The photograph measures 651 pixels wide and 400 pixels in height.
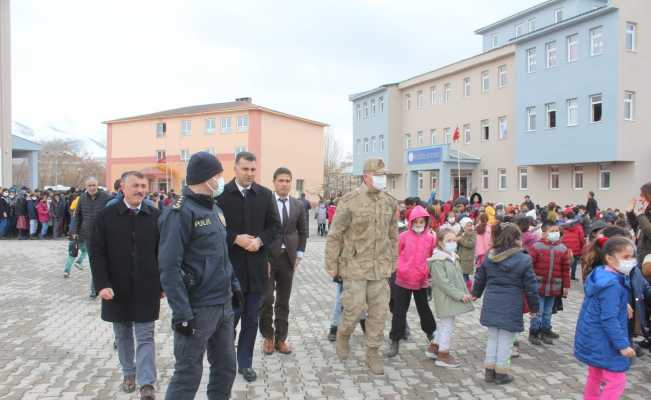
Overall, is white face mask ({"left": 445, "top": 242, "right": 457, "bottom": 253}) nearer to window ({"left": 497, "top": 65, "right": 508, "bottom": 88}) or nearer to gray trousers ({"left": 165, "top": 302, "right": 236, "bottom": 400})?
gray trousers ({"left": 165, "top": 302, "right": 236, "bottom": 400})

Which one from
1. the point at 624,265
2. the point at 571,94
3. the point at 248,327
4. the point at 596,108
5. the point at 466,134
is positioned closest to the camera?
the point at 624,265

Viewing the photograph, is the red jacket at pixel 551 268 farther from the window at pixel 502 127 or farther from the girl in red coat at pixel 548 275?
the window at pixel 502 127

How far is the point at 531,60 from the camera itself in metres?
33.4

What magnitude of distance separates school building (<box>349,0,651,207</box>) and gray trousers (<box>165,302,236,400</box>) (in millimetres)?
27763

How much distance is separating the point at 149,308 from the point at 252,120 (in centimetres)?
5565

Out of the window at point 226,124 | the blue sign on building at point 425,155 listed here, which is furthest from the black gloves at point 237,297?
the window at point 226,124

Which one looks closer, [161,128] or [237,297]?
[237,297]

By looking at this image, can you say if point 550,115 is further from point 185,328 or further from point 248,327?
point 185,328

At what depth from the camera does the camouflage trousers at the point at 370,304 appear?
5.88 metres

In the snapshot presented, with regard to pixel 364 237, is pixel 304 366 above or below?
below

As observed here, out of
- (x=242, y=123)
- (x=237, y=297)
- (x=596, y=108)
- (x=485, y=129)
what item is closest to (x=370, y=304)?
(x=237, y=297)

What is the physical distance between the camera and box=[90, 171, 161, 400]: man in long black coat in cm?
500

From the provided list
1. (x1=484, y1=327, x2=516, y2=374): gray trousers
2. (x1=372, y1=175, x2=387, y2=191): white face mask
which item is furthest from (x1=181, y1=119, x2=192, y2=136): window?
(x1=484, y1=327, x2=516, y2=374): gray trousers

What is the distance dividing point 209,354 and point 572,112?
3025 centimetres
